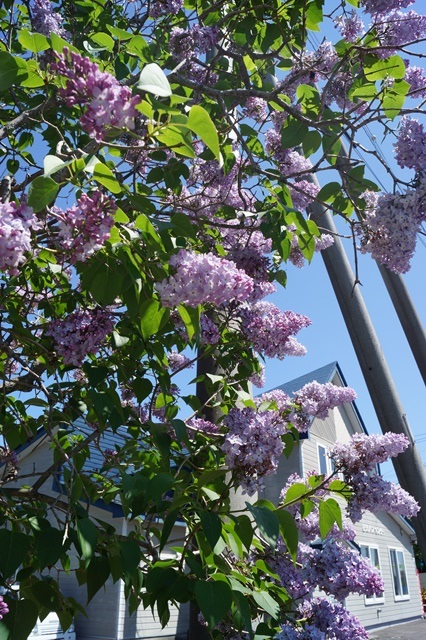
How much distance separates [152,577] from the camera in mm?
1890

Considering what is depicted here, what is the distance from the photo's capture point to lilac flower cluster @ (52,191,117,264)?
1.47 meters

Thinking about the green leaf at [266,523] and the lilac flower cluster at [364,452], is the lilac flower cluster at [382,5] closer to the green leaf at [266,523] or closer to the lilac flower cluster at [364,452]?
the lilac flower cluster at [364,452]

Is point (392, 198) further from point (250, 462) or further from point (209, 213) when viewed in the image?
point (209, 213)

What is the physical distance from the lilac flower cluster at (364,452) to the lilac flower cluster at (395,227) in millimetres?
Answer: 784

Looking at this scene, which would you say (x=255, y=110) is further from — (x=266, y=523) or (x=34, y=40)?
(x=266, y=523)

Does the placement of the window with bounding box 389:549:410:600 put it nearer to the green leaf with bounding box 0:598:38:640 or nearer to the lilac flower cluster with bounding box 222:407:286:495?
the lilac flower cluster with bounding box 222:407:286:495

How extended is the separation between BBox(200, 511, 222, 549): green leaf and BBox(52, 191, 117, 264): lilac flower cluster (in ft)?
2.67

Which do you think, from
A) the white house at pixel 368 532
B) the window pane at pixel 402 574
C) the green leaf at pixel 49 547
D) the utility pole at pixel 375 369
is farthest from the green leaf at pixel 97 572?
the window pane at pixel 402 574

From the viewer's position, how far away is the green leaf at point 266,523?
1.62 m

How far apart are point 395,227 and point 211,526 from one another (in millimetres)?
A: 1295

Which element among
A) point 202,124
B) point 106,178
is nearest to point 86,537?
point 106,178

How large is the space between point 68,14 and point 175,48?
42.4 inches

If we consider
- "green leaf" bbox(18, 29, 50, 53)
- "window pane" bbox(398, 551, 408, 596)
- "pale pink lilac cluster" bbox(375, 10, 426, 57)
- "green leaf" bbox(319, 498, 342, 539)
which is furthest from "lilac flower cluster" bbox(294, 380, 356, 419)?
"window pane" bbox(398, 551, 408, 596)

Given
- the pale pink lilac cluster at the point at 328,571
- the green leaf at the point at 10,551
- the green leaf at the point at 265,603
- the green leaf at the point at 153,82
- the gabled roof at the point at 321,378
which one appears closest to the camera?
the green leaf at the point at 153,82
